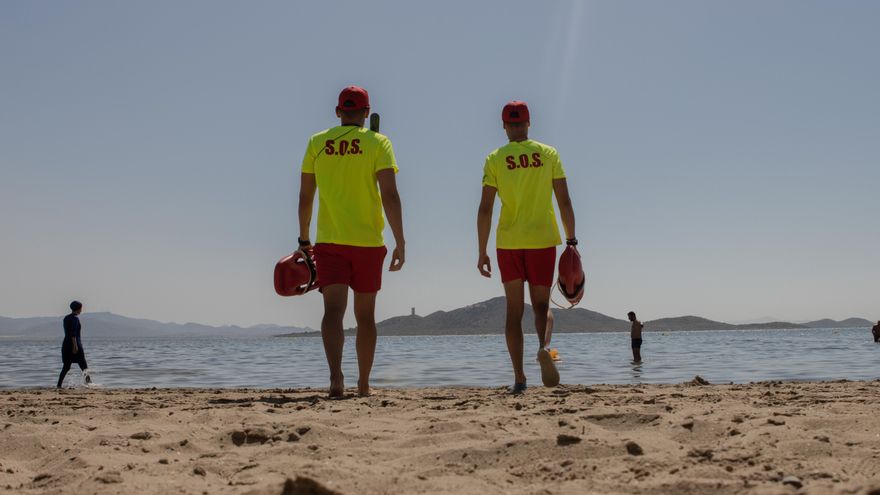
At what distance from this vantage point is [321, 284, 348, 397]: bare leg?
5445 millimetres

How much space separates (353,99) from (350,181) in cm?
63

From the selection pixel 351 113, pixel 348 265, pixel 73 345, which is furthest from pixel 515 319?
pixel 73 345

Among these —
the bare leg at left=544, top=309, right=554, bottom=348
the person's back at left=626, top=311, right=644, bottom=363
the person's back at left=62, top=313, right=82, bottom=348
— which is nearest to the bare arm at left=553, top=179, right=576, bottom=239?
the bare leg at left=544, top=309, right=554, bottom=348

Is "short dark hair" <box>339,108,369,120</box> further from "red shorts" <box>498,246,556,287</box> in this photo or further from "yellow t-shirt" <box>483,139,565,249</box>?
"red shorts" <box>498,246,556,287</box>

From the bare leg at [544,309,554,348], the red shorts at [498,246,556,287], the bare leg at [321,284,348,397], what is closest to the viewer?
the bare leg at [321,284,348,397]

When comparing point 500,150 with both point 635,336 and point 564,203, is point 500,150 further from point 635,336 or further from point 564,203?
point 635,336

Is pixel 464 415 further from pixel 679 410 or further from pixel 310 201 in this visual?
pixel 310 201

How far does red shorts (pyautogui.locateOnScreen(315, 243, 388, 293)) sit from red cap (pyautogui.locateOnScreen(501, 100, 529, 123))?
1645 mm

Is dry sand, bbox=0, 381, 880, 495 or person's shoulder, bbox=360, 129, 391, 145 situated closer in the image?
dry sand, bbox=0, 381, 880, 495

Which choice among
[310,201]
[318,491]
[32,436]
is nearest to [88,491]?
[318,491]

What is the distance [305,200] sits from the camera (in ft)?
18.9

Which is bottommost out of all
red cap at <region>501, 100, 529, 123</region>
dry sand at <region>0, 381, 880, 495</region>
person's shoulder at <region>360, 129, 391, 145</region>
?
dry sand at <region>0, 381, 880, 495</region>

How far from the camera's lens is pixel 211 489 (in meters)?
2.67

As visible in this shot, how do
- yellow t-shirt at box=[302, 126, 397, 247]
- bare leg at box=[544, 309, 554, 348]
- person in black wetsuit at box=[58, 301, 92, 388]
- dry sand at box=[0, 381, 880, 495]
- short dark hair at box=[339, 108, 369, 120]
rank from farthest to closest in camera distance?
1. person in black wetsuit at box=[58, 301, 92, 388]
2. bare leg at box=[544, 309, 554, 348]
3. short dark hair at box=[339, 108, 369, 120]
4. yellow t-shirt at box=[302, 126, 397, 247]
5. dry sand at box=[0, 381, 880, 495]
